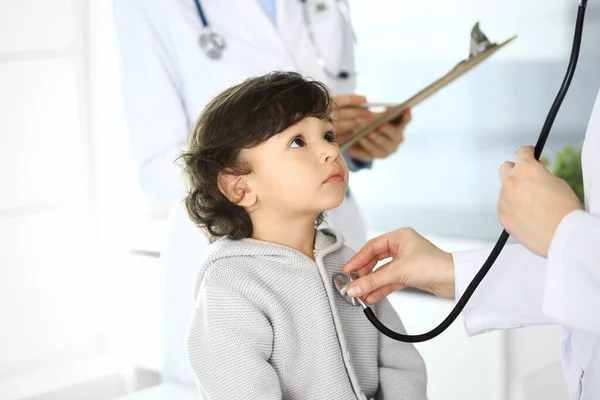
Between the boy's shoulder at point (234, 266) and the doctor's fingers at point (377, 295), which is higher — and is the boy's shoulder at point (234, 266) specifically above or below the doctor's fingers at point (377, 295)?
above

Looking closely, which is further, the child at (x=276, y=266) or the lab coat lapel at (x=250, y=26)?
the lab coat lapel at (x=250, y=26)

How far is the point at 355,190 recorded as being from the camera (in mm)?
3242

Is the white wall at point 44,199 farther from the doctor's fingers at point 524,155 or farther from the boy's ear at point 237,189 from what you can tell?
the doctor's fingers at point 524,155

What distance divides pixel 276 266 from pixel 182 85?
68 centimetres

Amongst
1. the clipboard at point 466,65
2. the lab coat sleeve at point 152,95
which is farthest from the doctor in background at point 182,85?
the clipboard at point 466,65

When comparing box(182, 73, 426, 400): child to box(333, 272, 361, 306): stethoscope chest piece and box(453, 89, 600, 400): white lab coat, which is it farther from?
box(453, 89, 600, 400): white lab coat

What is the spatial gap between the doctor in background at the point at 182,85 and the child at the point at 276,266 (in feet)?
1.45

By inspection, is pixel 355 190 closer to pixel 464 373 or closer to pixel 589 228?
Answer: pixel 464 373

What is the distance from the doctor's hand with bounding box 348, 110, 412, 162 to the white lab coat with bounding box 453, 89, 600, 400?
0.53 m

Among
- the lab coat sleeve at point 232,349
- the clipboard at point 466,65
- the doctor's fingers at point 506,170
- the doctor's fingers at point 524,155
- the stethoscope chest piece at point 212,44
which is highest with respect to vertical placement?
the stethoscope chest piece at point 212,44

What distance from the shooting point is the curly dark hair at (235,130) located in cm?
122

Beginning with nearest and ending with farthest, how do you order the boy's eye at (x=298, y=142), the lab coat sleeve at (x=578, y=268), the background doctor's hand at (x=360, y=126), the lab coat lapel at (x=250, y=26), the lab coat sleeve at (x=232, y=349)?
1. the lab coat sleeve at (x=578, y=268)
2. the lab coat sleeve at (x=232, y=349)
3. the boy's eye at (x=298, y=142)
4. the background doctor's hand at (x=360, y=126)
5. the lab coat lapel at (x=250, y=26)

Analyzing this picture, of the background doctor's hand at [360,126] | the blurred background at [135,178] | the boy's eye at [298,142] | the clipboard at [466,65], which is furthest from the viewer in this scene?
the blurred background at [135,178]

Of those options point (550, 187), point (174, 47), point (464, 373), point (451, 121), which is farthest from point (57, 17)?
point (550, 187)
